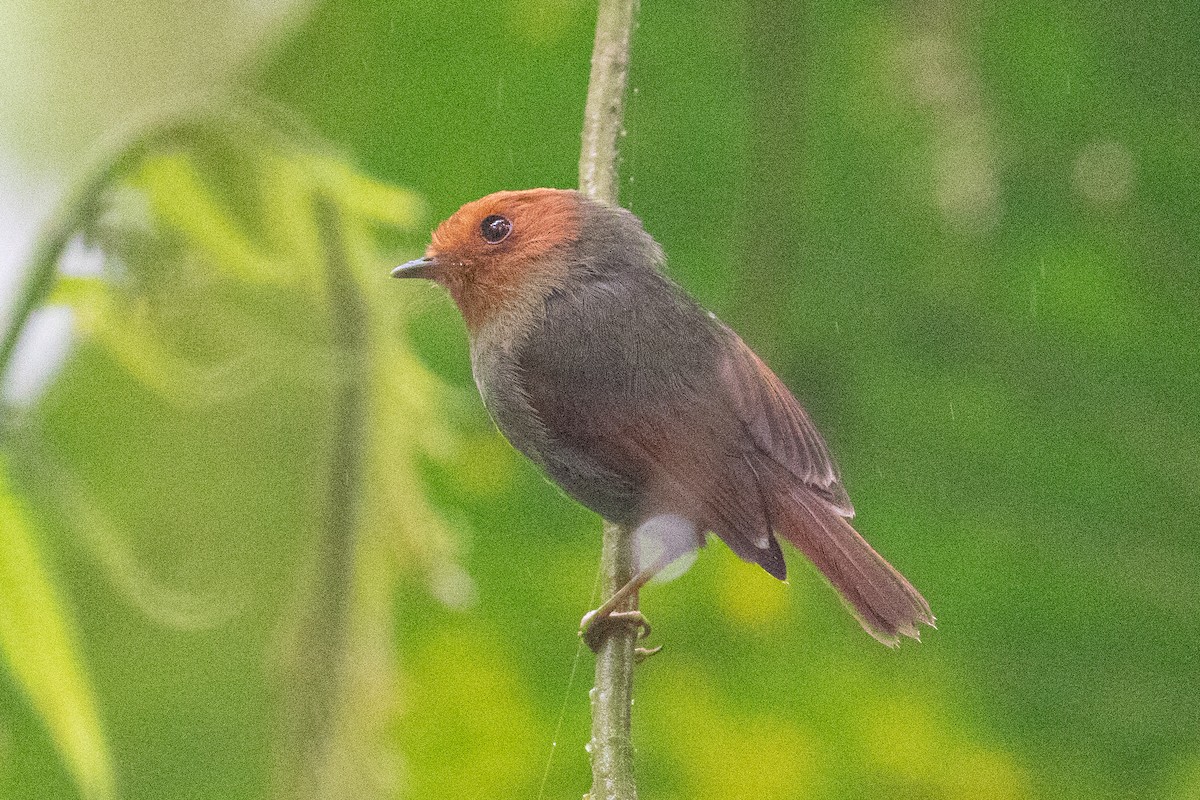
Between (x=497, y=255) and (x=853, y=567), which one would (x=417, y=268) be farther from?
(x=853, y=567)

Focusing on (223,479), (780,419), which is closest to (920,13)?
(780,419)

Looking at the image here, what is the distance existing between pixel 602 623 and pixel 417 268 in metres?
0.59

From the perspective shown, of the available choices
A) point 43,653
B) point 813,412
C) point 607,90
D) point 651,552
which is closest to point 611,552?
point 651,552

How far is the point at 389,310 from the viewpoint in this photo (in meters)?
1.68

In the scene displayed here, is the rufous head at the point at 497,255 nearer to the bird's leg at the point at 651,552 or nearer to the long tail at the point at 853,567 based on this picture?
the bird's leg at the point at 651,552

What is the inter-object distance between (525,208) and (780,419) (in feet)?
1.72

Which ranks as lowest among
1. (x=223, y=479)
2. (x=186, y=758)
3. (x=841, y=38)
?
(x=186, y=758)

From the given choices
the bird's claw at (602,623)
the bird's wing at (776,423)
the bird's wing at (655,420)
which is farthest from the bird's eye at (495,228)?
the bird's claw at (602,623)

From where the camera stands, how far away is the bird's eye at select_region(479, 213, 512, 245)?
213cm

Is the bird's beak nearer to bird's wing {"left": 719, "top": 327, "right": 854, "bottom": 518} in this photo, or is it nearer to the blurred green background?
the blurred green background

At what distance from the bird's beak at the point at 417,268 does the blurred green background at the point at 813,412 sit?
41mm

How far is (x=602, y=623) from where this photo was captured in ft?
5.99

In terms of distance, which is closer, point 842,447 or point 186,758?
point 842,447

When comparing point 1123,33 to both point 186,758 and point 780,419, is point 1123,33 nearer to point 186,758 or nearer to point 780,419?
point 780,419
